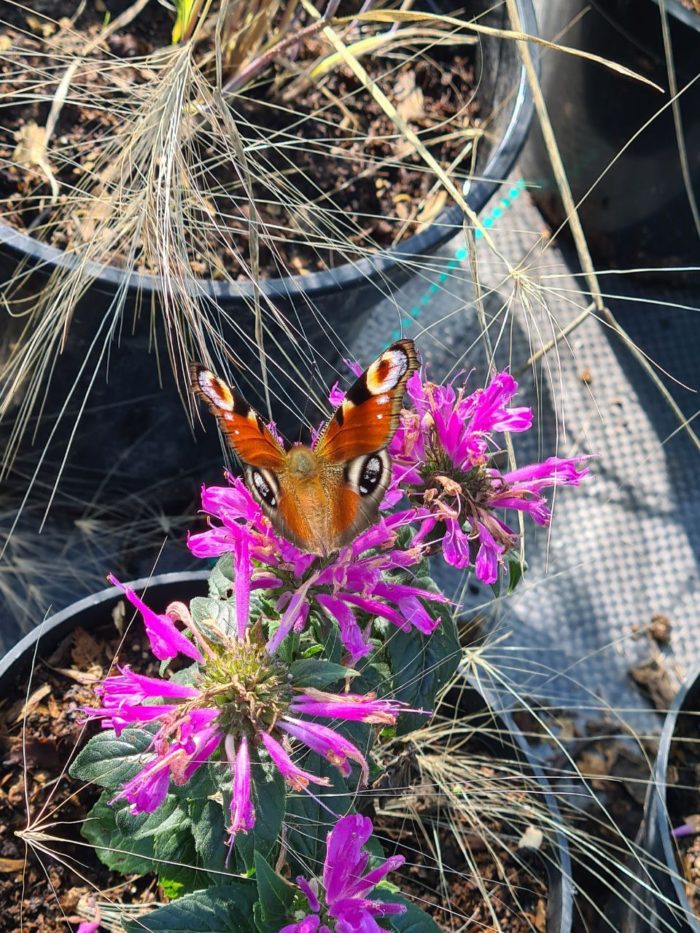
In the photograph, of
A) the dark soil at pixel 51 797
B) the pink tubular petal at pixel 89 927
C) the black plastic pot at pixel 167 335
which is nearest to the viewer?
the pink tubular petal at pixel 89 927

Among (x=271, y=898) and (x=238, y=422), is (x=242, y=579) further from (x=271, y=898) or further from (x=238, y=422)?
(x=271, y=898)

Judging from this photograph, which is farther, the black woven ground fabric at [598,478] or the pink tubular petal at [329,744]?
the black woven ground fabric at [598,478]

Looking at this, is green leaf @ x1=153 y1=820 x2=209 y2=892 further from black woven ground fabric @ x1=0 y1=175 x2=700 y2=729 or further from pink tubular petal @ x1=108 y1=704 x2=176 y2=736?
black woven ground fabric @ x1=0 y1=175 x2=700 y2=729

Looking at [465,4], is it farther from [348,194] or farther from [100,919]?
[100,919]

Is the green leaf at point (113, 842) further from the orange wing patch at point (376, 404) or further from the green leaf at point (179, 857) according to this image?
the orange wing patch at point (376, 404)

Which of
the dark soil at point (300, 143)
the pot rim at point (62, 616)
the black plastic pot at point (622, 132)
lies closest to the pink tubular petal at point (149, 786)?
the pot rim at point (62, 616)

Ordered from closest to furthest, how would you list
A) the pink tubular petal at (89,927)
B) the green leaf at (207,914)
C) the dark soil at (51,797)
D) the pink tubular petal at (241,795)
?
the pink tubular petal at (241,795), the green leaf at (207,914), the pink tubular petal at (89,927), the dark soil at (51,797)

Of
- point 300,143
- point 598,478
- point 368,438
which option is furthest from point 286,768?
point 598,478
